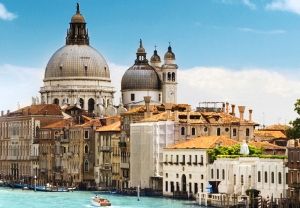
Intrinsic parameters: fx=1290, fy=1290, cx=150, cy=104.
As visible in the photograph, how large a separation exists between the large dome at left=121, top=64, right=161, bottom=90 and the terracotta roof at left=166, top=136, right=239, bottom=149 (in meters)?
28.1

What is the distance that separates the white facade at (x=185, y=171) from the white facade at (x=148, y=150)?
147 cm

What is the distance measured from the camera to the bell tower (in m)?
89.8

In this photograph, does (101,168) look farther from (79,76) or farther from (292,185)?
(292,185)

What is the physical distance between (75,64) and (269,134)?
25379 mm

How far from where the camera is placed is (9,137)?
92.8 meters

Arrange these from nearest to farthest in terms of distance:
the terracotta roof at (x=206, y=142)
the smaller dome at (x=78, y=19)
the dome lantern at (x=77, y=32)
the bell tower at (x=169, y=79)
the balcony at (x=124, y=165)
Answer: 1. the terracotta roof at (x=206, y=142)
2. the balcony at (x=124, y=165)
3. the bell tower at (x=169, y=79)
4. the dome lantern at (x=77, y=32)
5. the smaller dome at (x=78, y=19)

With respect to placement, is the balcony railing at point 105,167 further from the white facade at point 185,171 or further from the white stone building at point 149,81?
the white stone building at point 149,81

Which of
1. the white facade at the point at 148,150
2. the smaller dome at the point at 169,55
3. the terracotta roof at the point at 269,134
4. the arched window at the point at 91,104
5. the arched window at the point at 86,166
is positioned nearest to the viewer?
the white facade at the point at 148,150

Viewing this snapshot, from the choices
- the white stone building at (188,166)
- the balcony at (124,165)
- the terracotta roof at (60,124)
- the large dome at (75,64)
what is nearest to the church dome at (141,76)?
the large dome at (75,64)

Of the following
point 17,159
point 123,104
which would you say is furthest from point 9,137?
point 123,104

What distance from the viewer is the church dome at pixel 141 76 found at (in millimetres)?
90312

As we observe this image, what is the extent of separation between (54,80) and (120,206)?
4202cm

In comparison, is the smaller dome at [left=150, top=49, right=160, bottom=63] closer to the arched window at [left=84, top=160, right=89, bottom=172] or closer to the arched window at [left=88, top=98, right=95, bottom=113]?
the arched window at [left=88, top=98, right=95, bottom=113]

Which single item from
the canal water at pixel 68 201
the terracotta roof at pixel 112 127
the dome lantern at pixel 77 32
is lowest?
the canal water at pixel 68 201
